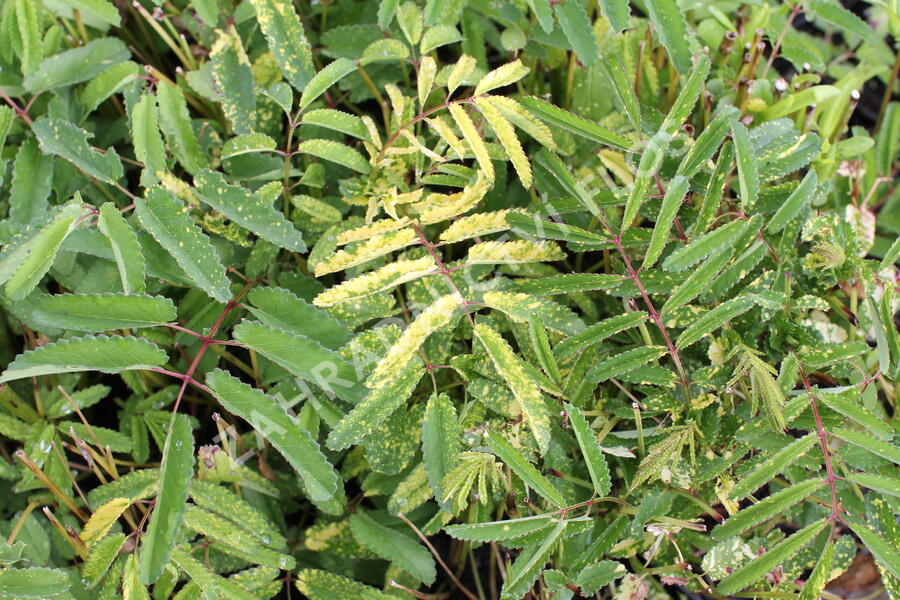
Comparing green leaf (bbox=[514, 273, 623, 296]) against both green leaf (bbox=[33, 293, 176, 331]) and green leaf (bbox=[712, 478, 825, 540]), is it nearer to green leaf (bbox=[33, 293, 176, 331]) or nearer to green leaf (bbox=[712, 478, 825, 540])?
green leaf (bbox=[712, 478, 825, 540])

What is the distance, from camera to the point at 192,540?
1.19 meters

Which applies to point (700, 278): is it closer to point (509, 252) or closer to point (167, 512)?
point (509, 252)

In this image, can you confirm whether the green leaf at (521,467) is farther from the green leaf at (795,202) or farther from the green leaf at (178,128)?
the green leaf at (178,128)

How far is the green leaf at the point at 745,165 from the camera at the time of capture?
3.48 ft

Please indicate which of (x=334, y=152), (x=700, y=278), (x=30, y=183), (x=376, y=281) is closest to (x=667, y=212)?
(x=700, y=278)

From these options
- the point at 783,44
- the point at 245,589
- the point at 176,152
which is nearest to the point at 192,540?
the point at 245,589

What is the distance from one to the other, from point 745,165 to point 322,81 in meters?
0.63

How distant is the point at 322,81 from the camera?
3.74 feet

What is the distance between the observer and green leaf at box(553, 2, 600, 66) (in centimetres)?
116

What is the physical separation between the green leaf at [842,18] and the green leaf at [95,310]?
1.18m

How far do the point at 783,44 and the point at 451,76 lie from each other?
0.68 m

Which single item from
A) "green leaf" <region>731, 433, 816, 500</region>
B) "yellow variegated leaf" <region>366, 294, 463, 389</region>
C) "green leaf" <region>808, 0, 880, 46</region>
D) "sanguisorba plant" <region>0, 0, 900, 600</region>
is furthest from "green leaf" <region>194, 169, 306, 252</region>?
"green leaf" <region>808, 0, 880, 46</region>

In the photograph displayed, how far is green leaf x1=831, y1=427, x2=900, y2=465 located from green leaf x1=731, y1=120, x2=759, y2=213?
34 cm

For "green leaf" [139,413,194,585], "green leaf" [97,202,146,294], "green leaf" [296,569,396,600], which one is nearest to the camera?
"green leaf" [139,413,194,585]
